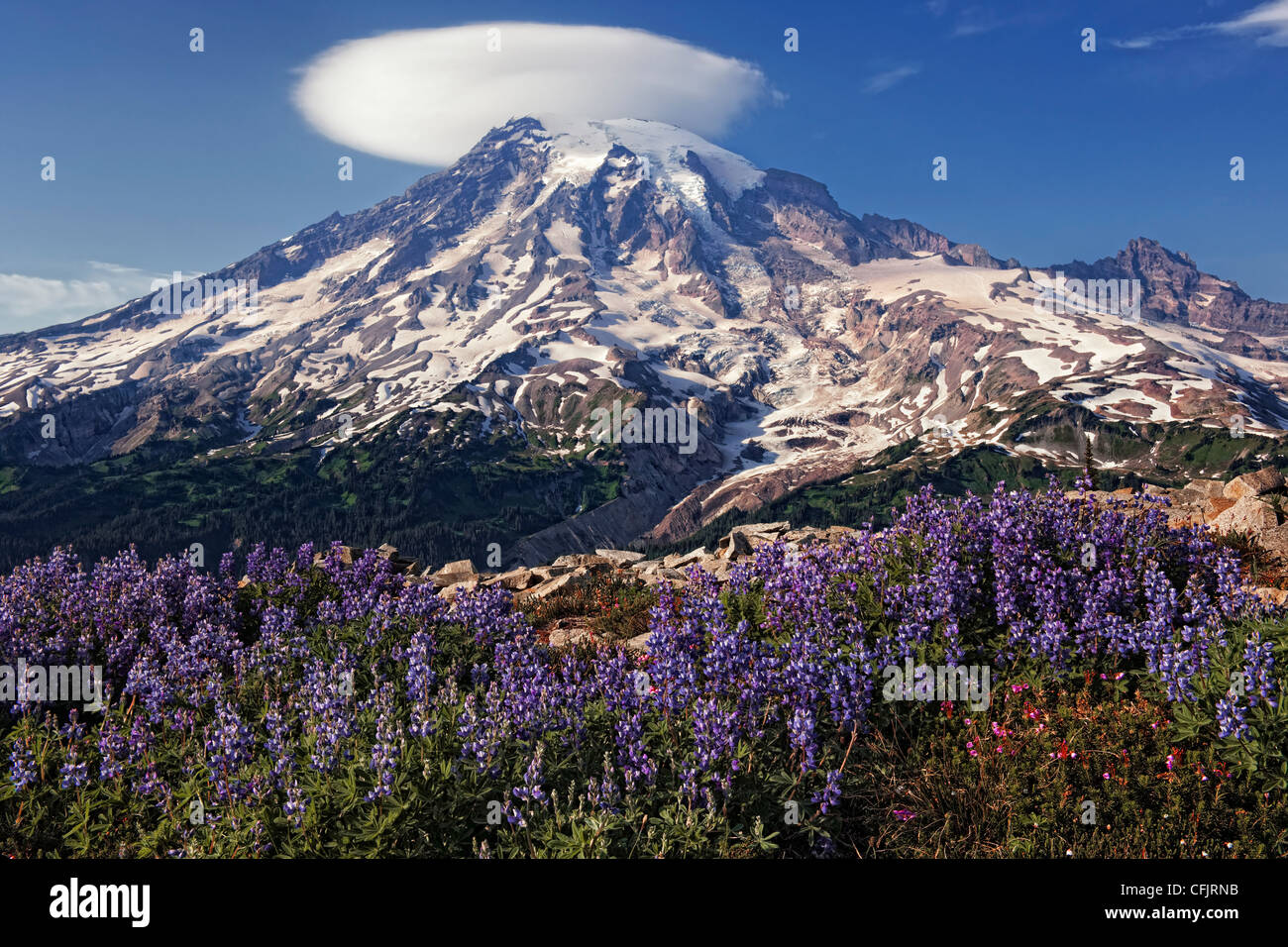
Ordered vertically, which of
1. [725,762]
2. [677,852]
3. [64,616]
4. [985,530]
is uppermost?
[985,530]

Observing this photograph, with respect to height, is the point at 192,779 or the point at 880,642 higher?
the point at 880,642

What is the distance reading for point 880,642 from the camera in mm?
9414

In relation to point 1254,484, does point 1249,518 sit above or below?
below

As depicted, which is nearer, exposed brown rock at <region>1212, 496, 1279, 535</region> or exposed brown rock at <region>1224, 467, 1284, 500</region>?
exposed brown rock at <region>1212, 496, 1279, 535</region>

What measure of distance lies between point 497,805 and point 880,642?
16.8 ft

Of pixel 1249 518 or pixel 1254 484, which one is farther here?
pixel 1254 484

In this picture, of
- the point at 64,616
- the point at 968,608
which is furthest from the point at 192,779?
the point at 968,608

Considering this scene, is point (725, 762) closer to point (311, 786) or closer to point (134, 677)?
point (311, 786)

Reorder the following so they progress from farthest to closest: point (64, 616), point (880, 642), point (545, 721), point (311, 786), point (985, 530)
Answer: point (64, 616) → point (985, 530) → point (880, 642) → point (545, 721) → point (311, 786)

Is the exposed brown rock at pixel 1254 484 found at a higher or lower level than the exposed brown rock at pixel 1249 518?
higher

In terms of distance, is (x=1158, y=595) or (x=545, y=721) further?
(x=1158, y=595)

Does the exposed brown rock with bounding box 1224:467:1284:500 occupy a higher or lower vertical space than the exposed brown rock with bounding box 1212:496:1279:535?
higher

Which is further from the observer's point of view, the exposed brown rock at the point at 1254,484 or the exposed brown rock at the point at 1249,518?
the exposed brown rock at the point at 1254,484
